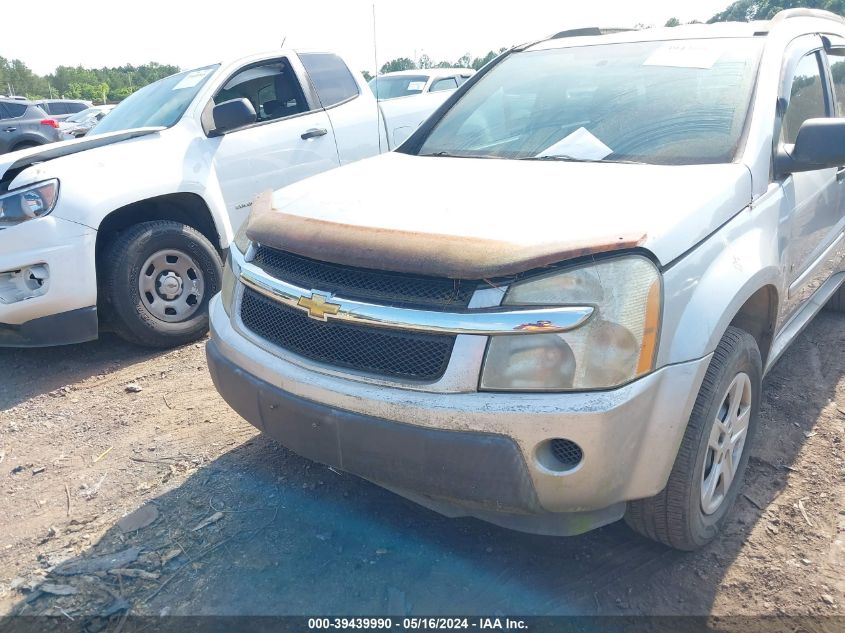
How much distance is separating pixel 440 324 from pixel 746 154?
140 cm

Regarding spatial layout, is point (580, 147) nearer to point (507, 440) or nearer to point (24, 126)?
point (507, 440)

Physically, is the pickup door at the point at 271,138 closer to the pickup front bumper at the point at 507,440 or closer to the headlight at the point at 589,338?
the pickup front bumper at the point at 507,440

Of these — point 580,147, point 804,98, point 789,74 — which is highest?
point 789,74

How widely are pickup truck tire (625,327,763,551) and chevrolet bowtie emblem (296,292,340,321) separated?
116cm

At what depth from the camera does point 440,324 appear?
194 centimetres

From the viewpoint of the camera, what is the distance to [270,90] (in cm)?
532

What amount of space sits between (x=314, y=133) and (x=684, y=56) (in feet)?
9.94

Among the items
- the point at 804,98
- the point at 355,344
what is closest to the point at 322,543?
the point at 355,344

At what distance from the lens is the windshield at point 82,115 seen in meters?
21.0

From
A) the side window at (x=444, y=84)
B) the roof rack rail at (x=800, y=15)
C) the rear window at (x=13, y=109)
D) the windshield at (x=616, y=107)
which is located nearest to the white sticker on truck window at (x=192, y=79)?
the windshield at (x=616, y=107)

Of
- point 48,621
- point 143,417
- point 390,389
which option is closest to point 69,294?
point 143,417

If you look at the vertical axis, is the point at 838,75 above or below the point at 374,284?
above

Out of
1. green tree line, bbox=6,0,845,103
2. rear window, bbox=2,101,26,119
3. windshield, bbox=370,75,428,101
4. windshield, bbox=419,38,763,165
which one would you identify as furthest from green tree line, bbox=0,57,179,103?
windshield, bbox=419,38,763,165

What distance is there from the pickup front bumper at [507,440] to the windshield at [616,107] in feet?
3.52
